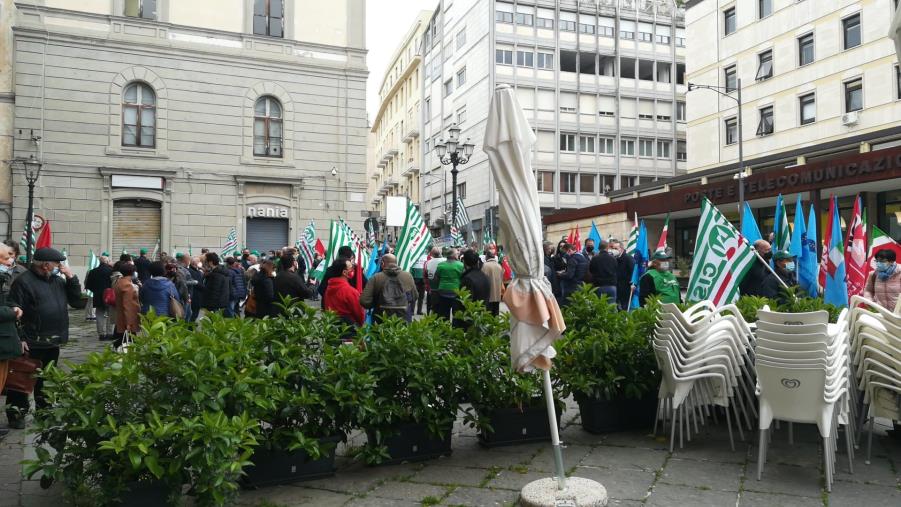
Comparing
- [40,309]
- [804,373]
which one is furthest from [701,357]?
[40,309]

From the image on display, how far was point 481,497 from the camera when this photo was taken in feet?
14.7

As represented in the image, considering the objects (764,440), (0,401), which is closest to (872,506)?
(764,440)

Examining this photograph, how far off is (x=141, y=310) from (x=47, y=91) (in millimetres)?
19841

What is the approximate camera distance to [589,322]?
607cm

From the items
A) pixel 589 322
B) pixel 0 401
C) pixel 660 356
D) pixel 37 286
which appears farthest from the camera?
pixel 0 401

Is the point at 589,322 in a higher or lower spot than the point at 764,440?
higher

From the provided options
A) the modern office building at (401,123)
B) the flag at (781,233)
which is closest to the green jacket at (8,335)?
the flag at (781,233)

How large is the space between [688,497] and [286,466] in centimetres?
274

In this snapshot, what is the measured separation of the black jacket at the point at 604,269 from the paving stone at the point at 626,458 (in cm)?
698

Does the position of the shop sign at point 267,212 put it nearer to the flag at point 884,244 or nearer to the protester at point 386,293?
the protester at point 386,293

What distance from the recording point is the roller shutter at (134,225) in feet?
85.1

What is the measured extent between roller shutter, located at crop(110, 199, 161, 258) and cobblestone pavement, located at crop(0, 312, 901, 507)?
22027 millimetres

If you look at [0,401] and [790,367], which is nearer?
[790,367]

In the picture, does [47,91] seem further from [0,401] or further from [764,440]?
[764,440]
